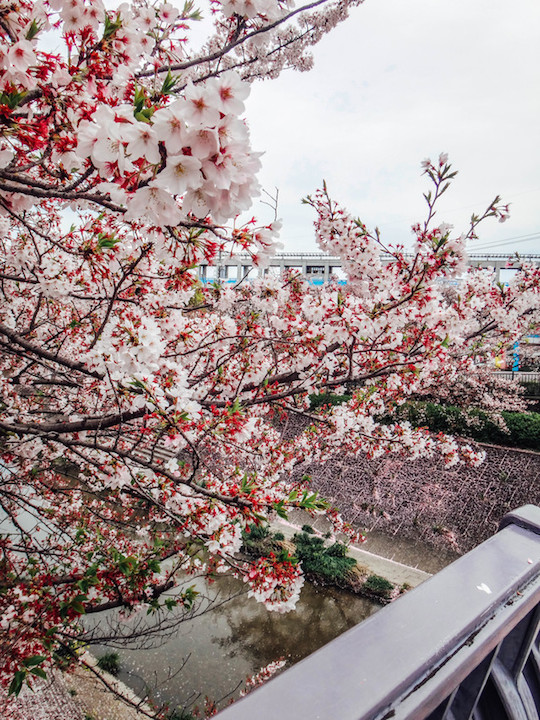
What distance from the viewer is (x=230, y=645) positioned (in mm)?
6453

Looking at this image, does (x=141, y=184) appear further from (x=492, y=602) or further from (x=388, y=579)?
(x=388, y=579)

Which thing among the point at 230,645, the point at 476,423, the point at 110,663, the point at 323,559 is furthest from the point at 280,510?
the point at 476,423

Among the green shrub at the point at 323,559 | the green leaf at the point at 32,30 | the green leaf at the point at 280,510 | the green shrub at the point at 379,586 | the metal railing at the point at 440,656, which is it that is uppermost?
the green leaf at the point at 32,30

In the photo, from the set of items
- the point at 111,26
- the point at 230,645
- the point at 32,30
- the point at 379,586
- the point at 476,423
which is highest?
the point at 111,26

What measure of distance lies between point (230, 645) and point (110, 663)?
1.82m

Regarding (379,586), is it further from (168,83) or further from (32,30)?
(32,30)

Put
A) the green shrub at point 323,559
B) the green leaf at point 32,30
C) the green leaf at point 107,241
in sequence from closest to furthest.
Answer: the green leaf at point 32,30
the green leaf at point 107,241
the green shrub at point 323,559

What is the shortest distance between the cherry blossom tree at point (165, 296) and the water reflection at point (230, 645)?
8.74 ft

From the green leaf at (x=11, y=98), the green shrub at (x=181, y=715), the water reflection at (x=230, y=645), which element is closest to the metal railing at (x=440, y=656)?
the green leaf at (x=11, y=98)

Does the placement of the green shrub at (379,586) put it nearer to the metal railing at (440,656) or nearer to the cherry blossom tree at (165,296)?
the cherry blossom tree at (165,296)

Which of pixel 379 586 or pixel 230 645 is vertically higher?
pixel 379 586

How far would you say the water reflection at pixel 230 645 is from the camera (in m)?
5.62

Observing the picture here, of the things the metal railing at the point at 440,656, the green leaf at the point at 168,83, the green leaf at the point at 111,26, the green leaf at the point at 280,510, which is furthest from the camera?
the green leaf at the point at 280,510

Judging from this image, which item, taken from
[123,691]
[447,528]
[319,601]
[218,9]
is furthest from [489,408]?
[218,9]
